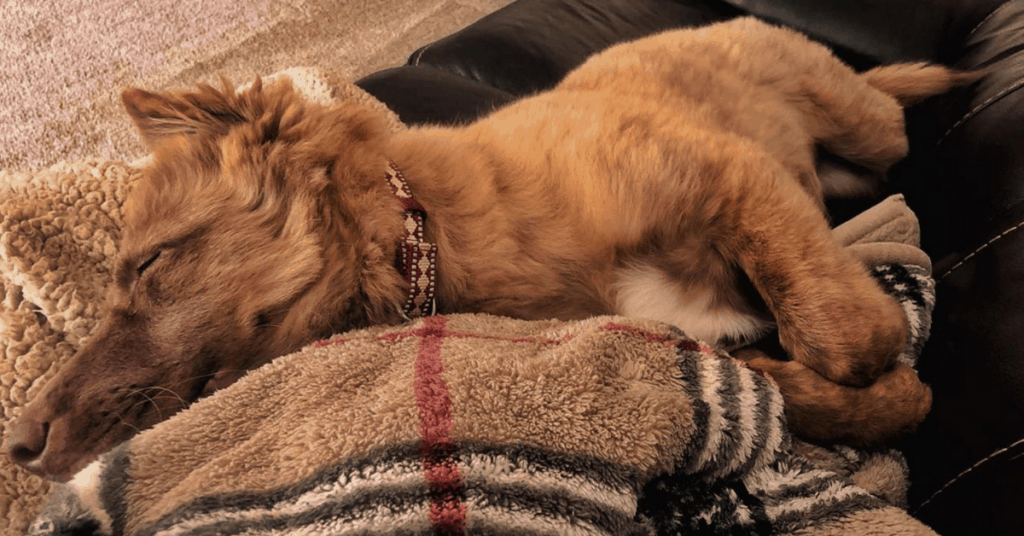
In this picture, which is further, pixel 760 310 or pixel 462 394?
→ pixel 760 310

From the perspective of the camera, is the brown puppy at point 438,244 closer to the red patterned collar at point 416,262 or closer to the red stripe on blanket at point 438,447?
the red patterned collar at point 416,262

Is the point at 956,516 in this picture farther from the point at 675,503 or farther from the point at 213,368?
the point at 213,368

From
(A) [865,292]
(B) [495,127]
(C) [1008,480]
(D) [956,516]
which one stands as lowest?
(D) [956,516]

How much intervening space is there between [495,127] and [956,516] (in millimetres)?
1350

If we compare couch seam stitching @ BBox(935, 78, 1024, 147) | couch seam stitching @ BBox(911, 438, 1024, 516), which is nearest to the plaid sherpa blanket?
couch seam stitching @ BBox(911, 438, 1024, 516)

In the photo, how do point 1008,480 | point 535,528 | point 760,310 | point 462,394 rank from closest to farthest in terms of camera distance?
1. point 535,528
2. point 462,394
3. point 1008,480
4. point 760,310

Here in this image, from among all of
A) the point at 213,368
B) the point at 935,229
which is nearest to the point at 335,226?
the point at 213,368

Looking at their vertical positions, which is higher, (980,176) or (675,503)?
(980,176)

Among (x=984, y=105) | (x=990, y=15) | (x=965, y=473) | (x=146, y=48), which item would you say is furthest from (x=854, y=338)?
(x=146, y=48)

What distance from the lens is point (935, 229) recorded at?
6.16 feet

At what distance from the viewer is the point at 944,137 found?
208 centimetres

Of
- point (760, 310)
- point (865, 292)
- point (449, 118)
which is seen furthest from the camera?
point (449, 118)

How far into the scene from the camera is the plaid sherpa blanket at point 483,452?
86 centimetres

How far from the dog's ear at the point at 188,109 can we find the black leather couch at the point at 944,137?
0.90 metres
